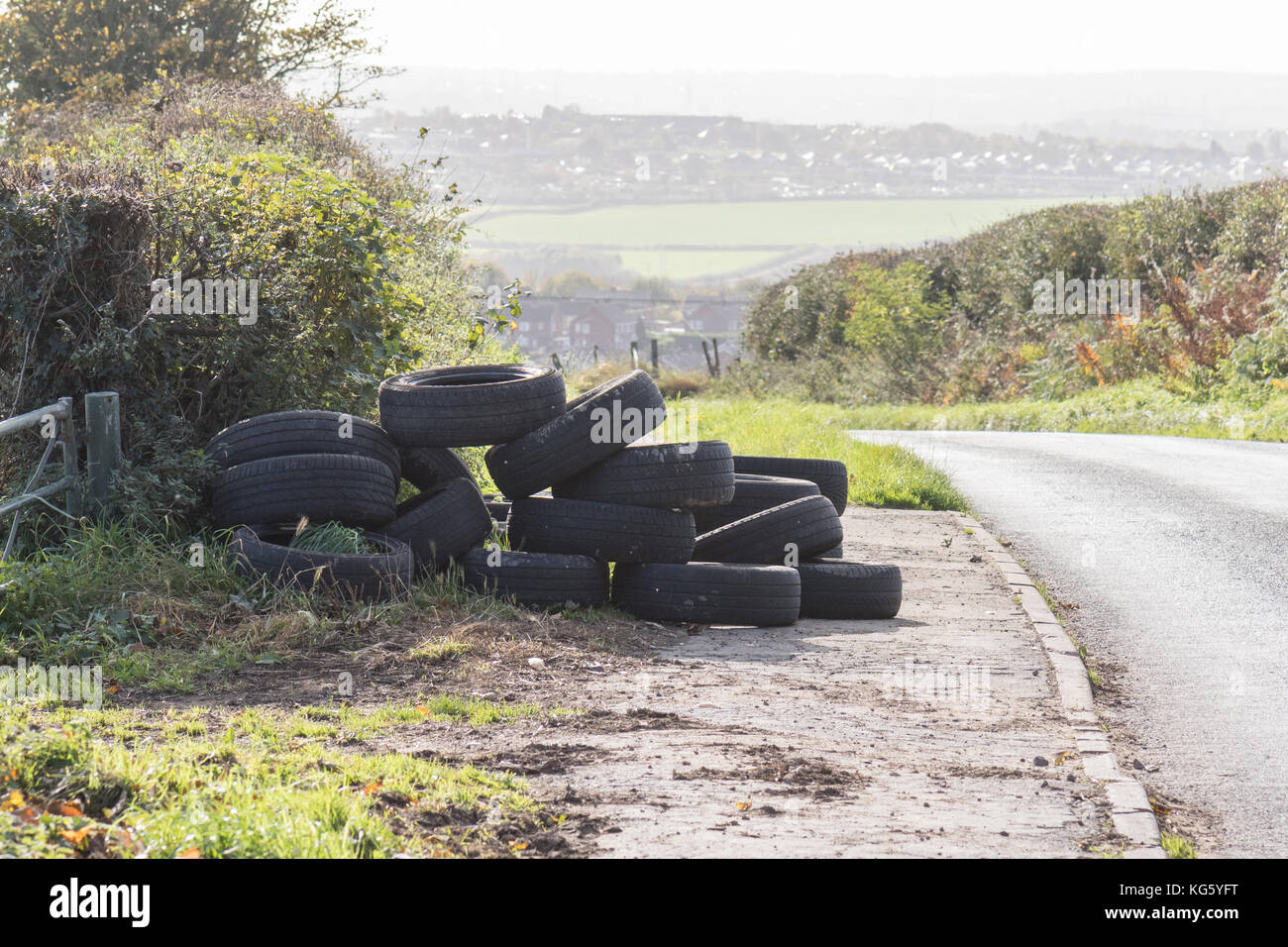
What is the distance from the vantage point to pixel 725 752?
205 inches

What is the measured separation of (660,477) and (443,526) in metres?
1.44

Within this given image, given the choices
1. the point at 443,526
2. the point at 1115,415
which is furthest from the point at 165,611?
the point at 1115,415

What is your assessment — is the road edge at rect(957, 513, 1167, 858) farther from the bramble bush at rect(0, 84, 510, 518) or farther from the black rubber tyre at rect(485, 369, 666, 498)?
the bramble bush at rect(0, 84, 510, 518)

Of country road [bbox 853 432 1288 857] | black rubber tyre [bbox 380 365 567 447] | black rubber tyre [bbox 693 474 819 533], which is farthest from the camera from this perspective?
black rubber tyre [bbox 693 474 819 533]

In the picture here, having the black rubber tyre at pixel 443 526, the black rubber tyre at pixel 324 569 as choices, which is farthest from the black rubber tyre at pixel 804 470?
the black rubber tyre at pixel 324 569

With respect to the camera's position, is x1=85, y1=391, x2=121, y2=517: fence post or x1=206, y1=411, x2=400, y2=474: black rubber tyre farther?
x1=206, y1=411, x2=400, y2=474: black rubber tyre

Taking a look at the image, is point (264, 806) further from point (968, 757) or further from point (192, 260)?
point (192, 260)

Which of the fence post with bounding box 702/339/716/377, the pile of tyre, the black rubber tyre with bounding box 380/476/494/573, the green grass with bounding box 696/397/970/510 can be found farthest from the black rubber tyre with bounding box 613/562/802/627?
the fence post with bounding box 702/339/716/377

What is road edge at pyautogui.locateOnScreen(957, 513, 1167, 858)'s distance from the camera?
4539 mm

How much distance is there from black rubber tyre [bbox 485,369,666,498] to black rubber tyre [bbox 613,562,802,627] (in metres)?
0.78

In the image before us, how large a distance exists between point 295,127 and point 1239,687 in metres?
14.6

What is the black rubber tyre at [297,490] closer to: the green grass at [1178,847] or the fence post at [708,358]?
the green grass at [1178,847]

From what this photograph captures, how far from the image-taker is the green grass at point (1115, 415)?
1997 cm

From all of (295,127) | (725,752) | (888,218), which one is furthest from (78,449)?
(888,218)
